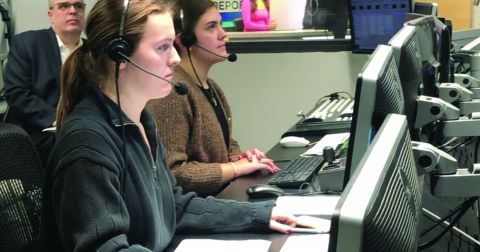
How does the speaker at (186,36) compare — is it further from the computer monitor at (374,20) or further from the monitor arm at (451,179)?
the computer monitor at (374,20)

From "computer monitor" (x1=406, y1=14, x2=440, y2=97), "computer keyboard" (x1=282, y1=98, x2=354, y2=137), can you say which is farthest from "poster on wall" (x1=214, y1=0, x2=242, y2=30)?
"computer monitor" (x1=406, y1=14, x2=440, y2=97)

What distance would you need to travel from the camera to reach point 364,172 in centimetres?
61

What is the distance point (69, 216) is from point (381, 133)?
67 centimetres

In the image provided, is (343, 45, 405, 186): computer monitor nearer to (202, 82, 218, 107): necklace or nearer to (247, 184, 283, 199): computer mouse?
(247, 184, 283, 199): computer mouse

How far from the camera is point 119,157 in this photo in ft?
4.31

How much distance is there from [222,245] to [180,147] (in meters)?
0.57

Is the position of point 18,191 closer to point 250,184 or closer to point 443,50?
point 250,184

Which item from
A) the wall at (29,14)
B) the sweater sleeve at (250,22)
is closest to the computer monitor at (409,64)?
the sweater sleeve at (250,22)

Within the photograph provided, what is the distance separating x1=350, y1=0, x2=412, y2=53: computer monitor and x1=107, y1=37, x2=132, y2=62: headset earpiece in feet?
6.54

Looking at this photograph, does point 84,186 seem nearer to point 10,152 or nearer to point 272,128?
point 10,152

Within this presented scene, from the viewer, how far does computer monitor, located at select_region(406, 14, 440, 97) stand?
5.61 feet

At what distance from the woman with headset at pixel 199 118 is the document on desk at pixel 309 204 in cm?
31

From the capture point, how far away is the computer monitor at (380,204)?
1.73 ft

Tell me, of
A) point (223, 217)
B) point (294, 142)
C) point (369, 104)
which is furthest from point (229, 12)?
point (369, 104)
